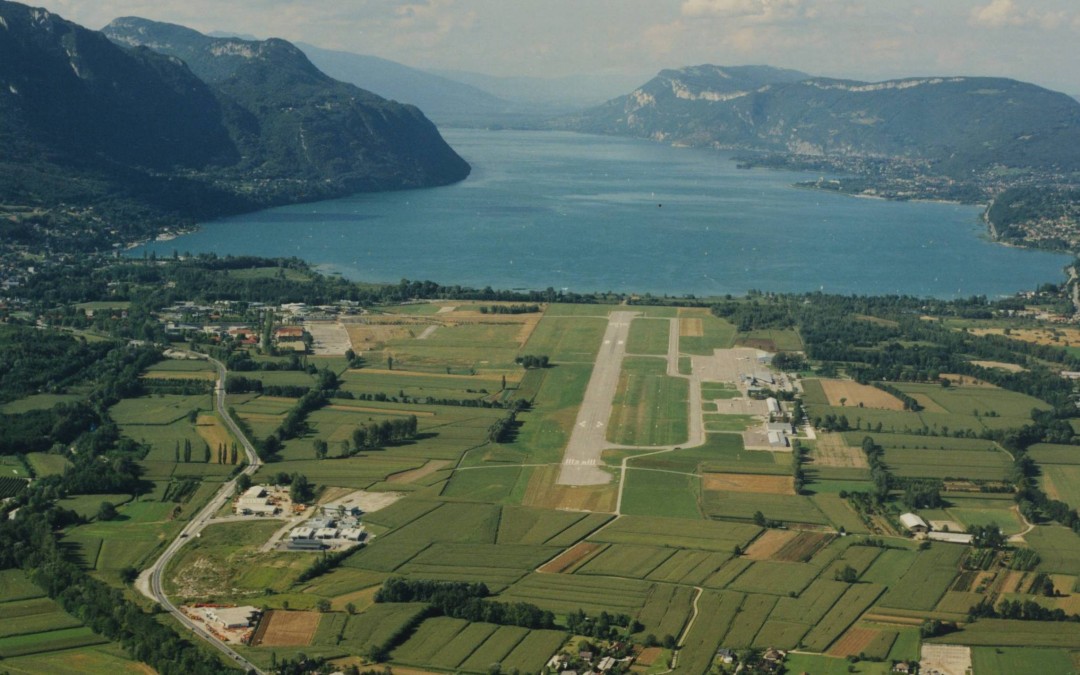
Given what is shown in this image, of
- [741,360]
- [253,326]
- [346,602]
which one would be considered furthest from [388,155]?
[346,602]

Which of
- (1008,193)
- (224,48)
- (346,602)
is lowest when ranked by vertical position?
(346,602)

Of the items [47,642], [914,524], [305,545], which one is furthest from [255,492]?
[914,524]

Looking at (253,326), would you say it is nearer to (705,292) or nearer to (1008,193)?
(705,292)

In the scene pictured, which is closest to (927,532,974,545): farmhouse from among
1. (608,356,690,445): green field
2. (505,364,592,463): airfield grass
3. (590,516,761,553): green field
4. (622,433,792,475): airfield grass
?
(590,516,761,553): green field

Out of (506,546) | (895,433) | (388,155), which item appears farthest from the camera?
(388,155)

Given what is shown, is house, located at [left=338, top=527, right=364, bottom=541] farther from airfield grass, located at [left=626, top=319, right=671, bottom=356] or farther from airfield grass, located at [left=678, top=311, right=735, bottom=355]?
airfield grass, located at [left=678, top=311, right=735, bottom=355]

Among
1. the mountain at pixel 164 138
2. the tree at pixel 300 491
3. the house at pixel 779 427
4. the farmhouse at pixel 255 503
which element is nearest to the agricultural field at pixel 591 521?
the tree at pixel 300 491

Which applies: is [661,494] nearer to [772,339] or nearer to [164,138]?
[772,339]

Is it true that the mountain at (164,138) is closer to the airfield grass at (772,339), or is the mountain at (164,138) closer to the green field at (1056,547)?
the airfield grass at (772,339)
